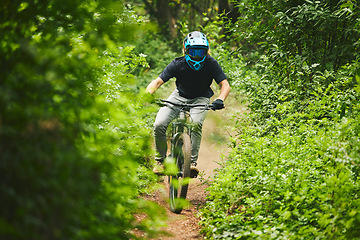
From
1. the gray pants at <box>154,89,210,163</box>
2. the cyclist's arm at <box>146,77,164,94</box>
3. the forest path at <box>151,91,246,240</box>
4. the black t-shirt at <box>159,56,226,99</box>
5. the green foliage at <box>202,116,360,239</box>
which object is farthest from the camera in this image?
the black t-shirt at <box>159,56,226,99</box>

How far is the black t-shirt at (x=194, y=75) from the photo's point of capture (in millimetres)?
5797

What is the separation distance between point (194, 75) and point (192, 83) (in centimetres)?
14

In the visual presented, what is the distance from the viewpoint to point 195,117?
17.7 ft

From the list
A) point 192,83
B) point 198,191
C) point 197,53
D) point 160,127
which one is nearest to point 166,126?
point 160,127

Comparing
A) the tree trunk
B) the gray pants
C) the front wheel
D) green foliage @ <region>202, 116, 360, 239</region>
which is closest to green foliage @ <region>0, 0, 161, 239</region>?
green foliage @ <region>202, 116, 360, 239</region>

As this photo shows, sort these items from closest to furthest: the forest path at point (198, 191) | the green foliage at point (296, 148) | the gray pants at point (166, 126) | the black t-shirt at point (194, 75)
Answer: the green foliage at point (296, 148)
the forest path at point (198, 191)
the gray pants at point (166, 126)
the black t-shirt at point (194, 75)

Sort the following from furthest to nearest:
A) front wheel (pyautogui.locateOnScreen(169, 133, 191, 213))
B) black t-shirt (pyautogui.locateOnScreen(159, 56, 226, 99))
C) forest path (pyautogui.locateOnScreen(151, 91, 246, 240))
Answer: black t-shirt (pyautogui.locateOnScreen(159, 56, 226, 99)) → front wheel (pyautogui.locateOnScreen(169, 133, 191, 213)) → forest path (pyautogui.locateOnScreen(151, 91, 246, 240))

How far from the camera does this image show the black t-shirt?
5.80 meters

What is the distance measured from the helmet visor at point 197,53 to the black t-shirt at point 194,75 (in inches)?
9.3

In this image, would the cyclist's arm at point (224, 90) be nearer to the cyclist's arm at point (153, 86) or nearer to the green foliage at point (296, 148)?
the green foliage at point (296, 148)

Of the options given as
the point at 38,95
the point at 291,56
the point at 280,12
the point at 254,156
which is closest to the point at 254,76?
the point at 291,56

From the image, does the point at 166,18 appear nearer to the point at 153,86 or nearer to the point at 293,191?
the point at 153,86

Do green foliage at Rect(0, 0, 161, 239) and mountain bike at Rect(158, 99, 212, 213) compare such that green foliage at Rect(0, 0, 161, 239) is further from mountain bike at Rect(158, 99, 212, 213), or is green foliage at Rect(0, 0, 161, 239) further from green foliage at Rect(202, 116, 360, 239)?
mountain bike at Rect(158, 99, 212, 213)

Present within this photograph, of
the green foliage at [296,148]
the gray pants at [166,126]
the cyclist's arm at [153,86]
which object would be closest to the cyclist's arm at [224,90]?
the gray pants at [166,126]
